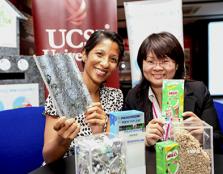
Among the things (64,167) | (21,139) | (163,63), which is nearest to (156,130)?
(64,167)

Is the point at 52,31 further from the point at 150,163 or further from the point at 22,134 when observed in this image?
the point at 150,163

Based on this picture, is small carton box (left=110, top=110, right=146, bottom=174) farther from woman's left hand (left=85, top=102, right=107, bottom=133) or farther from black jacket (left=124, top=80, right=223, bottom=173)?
black jacket (left=124, top=80, right=223, bottom=173)

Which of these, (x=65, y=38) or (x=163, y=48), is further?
(x=65, y=38)

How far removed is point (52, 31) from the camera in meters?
2.27

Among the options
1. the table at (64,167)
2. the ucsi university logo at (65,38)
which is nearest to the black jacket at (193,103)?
the table at (64,167)

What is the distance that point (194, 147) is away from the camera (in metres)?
0.81

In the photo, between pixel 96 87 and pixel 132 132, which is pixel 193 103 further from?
pixel 132 132

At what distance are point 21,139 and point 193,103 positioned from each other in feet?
2.70

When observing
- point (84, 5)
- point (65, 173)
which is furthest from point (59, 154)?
point (84, 5)

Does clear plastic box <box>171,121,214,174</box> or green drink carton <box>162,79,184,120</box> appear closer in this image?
clear plastic box <box>171,121,214,174</box>

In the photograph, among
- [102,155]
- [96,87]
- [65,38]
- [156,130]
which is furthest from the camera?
[65,38]

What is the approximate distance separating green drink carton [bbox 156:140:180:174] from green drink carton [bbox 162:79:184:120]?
9.2 inches

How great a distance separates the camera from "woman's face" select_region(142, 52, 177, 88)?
1.38 metres

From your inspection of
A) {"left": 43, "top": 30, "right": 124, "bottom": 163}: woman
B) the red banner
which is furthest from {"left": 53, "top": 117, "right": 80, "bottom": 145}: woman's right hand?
the red banner
